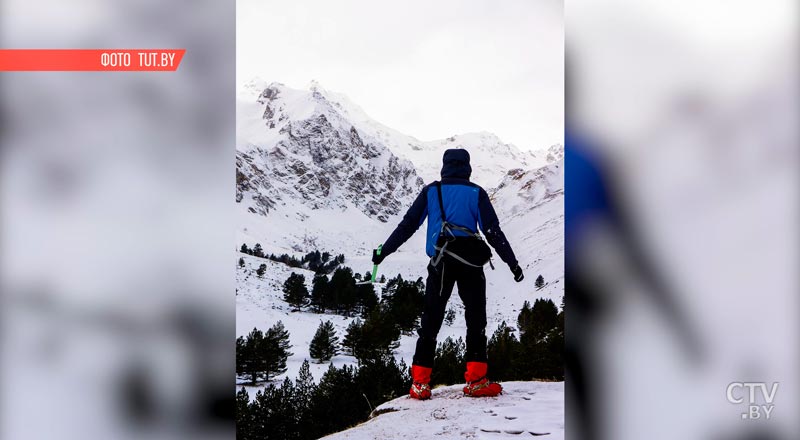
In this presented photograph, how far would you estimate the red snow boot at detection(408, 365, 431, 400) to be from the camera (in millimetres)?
3264

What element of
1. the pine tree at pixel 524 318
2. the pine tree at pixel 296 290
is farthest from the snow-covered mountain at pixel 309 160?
the pine tree at pixel 524 318

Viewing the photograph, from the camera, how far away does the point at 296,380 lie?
361 cm

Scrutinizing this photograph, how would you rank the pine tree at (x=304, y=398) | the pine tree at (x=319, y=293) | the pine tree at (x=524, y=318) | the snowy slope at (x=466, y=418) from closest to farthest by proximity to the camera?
the snowy slope at (x=466, y=418) → the pine tree at (x=304, y=398) → the pine tree at (x=524, y=318) → the pine tree at (x=319, y=293)

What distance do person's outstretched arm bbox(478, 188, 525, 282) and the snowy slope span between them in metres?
0.97

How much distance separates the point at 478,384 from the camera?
3262mm

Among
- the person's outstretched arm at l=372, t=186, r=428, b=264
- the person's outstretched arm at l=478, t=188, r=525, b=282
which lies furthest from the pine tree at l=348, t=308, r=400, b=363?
the person's outstretched arm at l=478, t=188, r=525, b=282

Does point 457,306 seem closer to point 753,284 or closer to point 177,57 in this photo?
point 753,284

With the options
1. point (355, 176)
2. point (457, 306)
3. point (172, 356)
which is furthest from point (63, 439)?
point (355, 176)

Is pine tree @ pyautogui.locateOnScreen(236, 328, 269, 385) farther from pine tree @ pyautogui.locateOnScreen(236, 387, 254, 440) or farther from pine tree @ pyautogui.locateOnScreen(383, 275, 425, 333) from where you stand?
pine tree @ pyautogui.locateOnScreen(383, 275, 425, 333)

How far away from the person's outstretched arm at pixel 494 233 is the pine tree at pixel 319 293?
5.78 ft

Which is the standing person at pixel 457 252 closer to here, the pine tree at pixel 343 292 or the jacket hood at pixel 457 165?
the jacket hood at pixel 457 165

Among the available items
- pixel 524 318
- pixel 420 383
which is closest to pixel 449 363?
pixel 420 383

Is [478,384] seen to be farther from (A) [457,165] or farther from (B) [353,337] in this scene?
(A) [457,165]

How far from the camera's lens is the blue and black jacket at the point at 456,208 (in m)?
3.24
